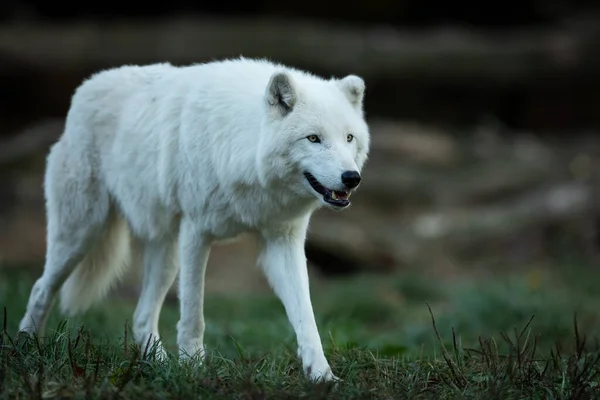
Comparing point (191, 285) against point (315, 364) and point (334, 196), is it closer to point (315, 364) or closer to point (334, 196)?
point (315, 364)

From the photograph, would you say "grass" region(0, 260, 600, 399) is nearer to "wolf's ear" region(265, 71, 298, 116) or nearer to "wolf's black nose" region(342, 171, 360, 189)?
"wolf's black nose" region(342, 171, 360, 189)

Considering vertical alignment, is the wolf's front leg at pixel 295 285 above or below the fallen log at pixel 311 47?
below

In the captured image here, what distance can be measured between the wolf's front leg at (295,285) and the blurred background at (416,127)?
3582 mm

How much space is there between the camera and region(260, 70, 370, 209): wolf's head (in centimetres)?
440

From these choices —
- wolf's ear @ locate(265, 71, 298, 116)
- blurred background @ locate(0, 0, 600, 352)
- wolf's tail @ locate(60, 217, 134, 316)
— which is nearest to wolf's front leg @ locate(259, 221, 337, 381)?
wolf's ear @ locate(265, 71, 298, 116)

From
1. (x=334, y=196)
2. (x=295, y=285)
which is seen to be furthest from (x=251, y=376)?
(x=334, y=196)

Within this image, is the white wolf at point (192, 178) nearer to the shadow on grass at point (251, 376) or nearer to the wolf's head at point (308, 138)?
the wolf's head at point (308, 138)

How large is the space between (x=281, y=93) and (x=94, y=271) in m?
2.11

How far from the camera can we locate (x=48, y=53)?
466 inches

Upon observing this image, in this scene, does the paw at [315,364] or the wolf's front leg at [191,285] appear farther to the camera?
the wolf's front leg at [191,285]

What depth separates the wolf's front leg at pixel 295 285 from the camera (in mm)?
4402

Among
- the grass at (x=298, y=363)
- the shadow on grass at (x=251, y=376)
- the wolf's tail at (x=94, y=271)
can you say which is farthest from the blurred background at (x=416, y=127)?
the shadow on grass at (x=251, y=376)

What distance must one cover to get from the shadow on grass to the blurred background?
369cm

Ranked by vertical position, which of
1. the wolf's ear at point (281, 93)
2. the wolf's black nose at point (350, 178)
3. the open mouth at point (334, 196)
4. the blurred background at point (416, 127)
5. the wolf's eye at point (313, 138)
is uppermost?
the wolf's ear at point (281, 93)
